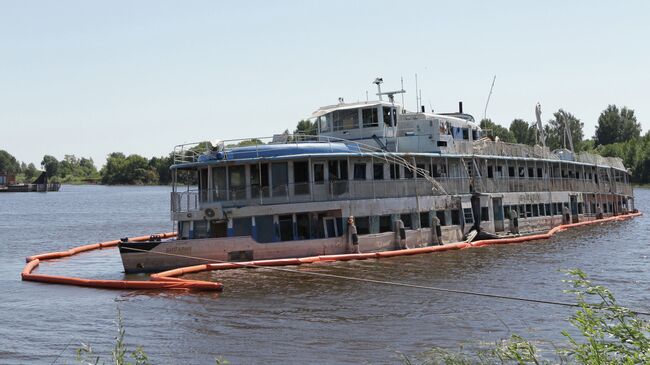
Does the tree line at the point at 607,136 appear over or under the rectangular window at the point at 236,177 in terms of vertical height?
over

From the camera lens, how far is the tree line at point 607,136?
12372 cm

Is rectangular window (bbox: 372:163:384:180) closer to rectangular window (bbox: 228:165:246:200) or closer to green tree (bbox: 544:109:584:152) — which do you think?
rectangular window (bbox: 228:165:246:200)

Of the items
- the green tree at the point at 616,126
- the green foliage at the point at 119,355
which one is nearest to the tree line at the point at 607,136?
the green tree at the point at 616,126

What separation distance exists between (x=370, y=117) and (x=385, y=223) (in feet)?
20.8

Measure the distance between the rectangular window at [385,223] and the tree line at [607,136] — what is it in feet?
317

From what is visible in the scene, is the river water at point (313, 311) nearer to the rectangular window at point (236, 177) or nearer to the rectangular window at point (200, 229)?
the rectangular window at point (200, 229)

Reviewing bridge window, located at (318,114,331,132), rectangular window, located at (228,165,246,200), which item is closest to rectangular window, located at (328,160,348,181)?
rectangular window, located at (228,165,246,200)

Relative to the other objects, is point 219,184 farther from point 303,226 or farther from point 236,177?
point 303,226

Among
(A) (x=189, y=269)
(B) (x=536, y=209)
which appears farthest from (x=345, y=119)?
(B) (x=536, y=209)

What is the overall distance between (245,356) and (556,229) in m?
34.0

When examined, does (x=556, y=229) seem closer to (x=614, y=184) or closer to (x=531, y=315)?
(x=614, y=184)

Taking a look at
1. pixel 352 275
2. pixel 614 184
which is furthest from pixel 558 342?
pixel 614 184

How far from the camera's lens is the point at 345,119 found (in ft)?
127

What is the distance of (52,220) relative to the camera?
71938 millimetres
